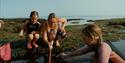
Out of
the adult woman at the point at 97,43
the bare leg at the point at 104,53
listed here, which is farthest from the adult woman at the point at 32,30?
the bare leg at the point at 104,53

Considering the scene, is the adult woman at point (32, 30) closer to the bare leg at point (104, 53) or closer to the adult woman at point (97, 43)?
the adult woman at point (97, 43)

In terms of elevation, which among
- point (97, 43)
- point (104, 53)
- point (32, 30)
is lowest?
point (32, 30)

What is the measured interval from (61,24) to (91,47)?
5.98 metres

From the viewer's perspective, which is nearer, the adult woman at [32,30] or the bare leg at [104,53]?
the bare leg at [104,53]

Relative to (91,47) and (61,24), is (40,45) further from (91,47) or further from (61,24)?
(91,47)

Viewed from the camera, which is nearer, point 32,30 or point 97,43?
point 97,43

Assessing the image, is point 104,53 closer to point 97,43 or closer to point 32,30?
point 97,43

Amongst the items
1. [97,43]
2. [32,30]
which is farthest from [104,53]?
[32,30]

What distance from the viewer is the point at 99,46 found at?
5.04m

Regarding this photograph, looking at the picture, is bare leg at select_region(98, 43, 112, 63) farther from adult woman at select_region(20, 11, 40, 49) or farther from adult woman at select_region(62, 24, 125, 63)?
adult woman at select_region(20, 11, 40, 49)

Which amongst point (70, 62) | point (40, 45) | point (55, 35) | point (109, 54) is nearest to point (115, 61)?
point (109, 54)

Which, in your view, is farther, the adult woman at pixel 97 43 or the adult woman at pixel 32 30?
the adult woman at pixel 32 30

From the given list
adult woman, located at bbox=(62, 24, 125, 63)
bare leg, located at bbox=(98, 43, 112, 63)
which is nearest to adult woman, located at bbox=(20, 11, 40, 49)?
adult woman, located at bbox=(62, 24, 125, 63)

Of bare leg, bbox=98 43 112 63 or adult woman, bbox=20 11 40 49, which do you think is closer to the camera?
bare leg, bbox=98 43 112 63
